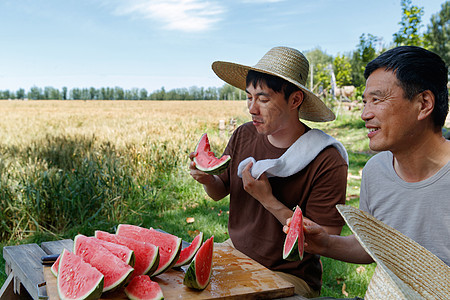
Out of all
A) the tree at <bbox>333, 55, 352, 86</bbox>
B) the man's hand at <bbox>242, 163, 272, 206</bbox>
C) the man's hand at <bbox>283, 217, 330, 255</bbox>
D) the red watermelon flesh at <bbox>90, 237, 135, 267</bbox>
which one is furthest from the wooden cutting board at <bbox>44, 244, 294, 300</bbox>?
the tree at <bbox>333, 55, 352, 86</bbox>

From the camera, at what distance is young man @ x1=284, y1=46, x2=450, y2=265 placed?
2.05 meters

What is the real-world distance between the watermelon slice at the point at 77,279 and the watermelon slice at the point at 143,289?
14 cm

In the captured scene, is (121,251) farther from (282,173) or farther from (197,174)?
(282,173)

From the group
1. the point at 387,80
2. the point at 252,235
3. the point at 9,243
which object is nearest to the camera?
the point at 387,80

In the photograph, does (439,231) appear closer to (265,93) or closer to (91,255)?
(265,93)

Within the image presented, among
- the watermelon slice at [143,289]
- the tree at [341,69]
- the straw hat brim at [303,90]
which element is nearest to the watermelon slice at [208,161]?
the straw hat brim at [303,90]

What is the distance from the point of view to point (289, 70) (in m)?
2.74

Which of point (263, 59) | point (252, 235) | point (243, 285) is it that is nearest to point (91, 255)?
point (243, 285)

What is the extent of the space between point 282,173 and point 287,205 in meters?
0.26

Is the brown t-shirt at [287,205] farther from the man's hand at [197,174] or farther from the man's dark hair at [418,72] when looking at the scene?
the man's dark hair at [418,72]

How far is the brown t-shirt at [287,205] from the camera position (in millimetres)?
2590

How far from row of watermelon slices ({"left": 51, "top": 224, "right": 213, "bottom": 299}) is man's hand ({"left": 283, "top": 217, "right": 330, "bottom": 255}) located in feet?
1.57

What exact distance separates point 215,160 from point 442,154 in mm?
1240

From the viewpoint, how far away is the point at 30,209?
5441 millimetres
